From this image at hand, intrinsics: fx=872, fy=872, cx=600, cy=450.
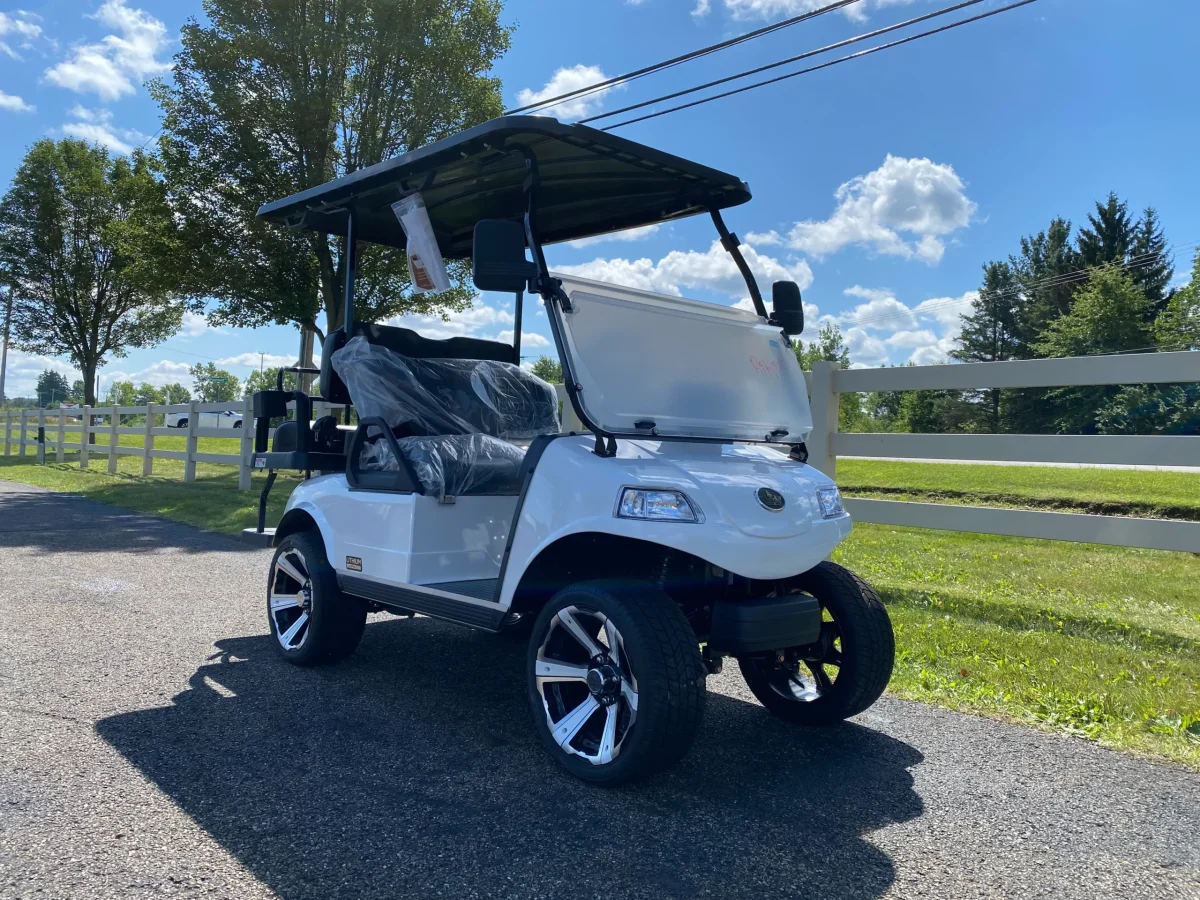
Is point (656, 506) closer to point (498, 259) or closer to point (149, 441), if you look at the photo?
point (498, 259)

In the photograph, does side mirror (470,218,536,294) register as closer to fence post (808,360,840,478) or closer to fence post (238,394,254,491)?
fence post (808,360,840,478)

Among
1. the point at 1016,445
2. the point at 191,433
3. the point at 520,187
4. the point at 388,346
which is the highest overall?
the point at 520,187

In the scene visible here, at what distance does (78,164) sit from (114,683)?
38.6 m

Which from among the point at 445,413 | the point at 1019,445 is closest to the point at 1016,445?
the point at 1019,445

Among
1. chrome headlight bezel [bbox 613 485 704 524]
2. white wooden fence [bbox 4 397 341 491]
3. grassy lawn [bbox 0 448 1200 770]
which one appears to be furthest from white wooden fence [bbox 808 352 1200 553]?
white wooden fence [bbox 4 397 341 491]

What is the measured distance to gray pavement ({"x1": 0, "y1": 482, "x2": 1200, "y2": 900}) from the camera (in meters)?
2.45

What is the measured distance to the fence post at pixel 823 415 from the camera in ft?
23.1

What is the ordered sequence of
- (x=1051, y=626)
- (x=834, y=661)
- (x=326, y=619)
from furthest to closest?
(x=1051, y=626)
(x=326, y=619)
(x=834, y=661)

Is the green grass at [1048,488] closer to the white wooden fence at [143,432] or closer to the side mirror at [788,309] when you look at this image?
the side mirror at [788,309]

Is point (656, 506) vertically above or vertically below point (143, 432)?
above

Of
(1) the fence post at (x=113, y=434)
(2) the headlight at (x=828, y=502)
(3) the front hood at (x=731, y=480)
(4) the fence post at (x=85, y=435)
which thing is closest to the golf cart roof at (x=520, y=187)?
(3) the front hood at (x=731, y=480)

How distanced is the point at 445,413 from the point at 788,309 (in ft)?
6.36

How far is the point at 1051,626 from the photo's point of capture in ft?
17.7

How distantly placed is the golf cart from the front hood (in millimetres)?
12
